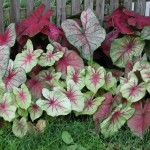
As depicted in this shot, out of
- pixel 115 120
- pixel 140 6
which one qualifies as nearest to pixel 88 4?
pixel 140 6

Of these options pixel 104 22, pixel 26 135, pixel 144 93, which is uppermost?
pixel 104 22

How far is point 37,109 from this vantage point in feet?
11.5

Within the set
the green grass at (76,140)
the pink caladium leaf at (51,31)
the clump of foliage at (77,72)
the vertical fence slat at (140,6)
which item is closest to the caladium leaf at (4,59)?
the clump of foliage at (77,72)

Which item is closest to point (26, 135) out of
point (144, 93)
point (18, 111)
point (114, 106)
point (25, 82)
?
point (18, 111)

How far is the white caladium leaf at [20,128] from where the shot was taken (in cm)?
342

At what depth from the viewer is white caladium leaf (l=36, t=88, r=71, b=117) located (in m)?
3.39

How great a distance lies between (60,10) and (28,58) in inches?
25.8

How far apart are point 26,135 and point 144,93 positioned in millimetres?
1036

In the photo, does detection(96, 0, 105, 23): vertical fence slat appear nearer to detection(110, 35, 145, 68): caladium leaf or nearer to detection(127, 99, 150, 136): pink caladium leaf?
detection(110, 35, 145, 68): caladium leaf

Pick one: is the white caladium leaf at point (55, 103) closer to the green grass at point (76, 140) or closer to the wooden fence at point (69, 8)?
the green grass at point (76, 140)

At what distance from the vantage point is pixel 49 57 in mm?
3602

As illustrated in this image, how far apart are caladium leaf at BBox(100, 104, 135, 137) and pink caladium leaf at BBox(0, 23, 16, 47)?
1.06 meters

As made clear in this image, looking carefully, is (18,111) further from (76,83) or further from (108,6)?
(108,6)

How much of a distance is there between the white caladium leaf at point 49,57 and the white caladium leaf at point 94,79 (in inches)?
11.4
